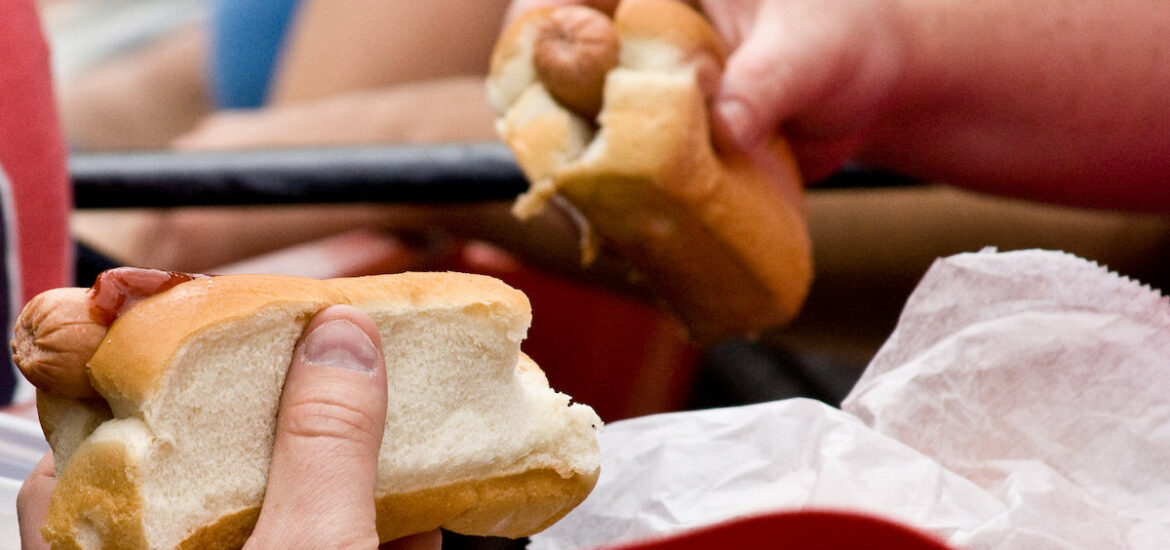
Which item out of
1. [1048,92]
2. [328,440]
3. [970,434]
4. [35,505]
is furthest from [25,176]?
[1048,92]

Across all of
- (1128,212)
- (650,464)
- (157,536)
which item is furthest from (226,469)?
(1128,212)

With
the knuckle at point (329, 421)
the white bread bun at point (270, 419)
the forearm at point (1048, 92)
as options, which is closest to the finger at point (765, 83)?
the forearm at point (1048, 92)

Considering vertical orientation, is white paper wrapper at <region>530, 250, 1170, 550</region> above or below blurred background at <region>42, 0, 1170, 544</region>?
above

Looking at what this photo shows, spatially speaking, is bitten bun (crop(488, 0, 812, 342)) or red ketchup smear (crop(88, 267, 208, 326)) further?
bitten bun (crop(488, 0, 812, 342))

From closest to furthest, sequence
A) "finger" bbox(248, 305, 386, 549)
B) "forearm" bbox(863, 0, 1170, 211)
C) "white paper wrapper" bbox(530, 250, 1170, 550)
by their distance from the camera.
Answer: "finger" bbox(248, 305, 386, 549), "white paper wrapper" bbox(530, 250, 1170, 550), "forearm" bbox(863, 0, 1170, 211)

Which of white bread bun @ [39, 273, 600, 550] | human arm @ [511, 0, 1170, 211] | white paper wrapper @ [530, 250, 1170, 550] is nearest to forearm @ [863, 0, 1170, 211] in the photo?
human arm @ [511, 0, 1170, 211]

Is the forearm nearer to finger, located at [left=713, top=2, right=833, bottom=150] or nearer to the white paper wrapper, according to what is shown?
finger, located at [left=713, top=2, right=833, bottom=150]
